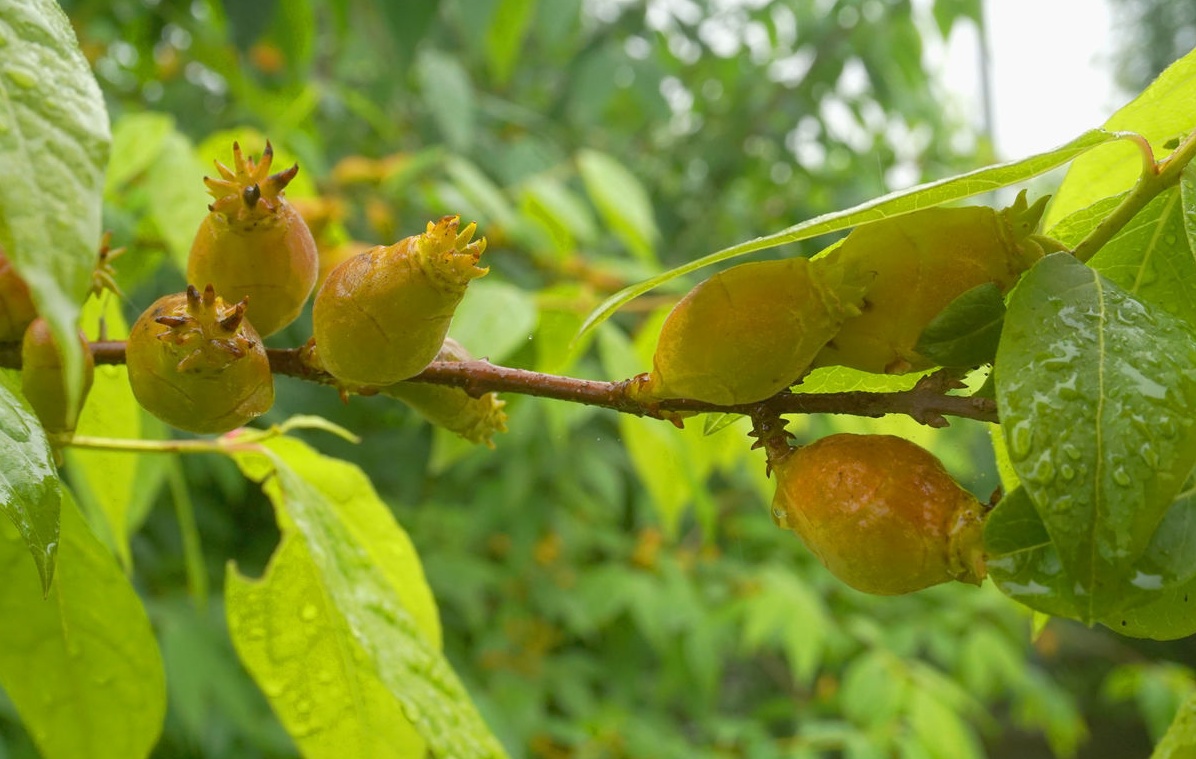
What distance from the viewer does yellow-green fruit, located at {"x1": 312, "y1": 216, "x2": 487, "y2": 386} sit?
0.35m

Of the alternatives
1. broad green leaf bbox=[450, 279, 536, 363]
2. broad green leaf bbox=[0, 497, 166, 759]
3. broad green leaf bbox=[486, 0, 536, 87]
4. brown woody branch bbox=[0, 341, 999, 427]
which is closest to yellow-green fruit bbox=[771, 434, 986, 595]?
brown woody branch bbox=[0, 341, 999, 427]

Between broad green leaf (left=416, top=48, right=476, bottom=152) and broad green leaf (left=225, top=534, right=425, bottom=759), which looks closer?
broad green leaf (left=225, top=534, right=425, bottom=759)

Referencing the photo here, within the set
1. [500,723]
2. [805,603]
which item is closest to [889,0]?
[805,603]

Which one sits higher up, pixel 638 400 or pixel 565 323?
pixel 638 400

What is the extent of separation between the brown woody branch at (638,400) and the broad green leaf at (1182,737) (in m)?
0.18

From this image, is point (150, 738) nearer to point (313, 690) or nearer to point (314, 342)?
point (313, 690)

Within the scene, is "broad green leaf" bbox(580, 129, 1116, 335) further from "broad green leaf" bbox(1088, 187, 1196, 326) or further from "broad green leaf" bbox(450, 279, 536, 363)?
"broad green leaf" bbox(450, 279, 536, 363)

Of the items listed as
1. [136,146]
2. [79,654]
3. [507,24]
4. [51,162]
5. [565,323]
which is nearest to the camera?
[51,162]

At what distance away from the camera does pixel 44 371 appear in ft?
1.30

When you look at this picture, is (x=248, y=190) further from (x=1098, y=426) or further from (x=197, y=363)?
(x=1098, y=426)

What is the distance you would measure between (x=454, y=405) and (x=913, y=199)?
0.68ft

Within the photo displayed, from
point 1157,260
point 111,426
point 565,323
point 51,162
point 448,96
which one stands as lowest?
point 565,323

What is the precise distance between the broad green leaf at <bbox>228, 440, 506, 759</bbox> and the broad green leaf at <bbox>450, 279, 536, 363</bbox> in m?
0.42

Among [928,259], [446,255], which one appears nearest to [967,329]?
[928,259]
